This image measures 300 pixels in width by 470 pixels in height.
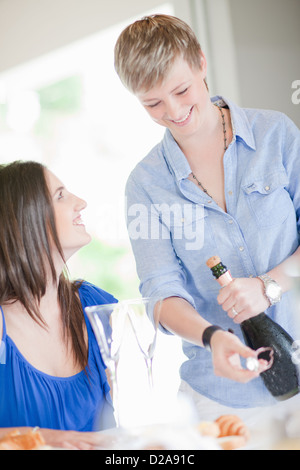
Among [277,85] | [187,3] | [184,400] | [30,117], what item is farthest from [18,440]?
[30,117]

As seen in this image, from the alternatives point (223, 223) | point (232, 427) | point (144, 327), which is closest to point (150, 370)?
point (144, 327)

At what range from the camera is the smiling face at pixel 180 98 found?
1.24 metres

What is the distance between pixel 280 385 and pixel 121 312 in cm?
39

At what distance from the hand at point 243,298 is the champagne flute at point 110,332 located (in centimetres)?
25

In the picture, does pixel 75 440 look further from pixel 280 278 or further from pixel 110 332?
pixel 280 278

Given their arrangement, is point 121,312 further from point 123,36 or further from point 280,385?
point 123,36

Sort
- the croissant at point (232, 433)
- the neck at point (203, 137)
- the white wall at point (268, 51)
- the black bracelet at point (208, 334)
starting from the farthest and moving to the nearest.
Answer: the white wall at point (268, 51), the neck at point (203, 137), the black bracelet at point (208, 334), the croissant at point (232, 433)

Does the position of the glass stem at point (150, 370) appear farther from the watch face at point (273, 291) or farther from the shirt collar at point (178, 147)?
the shirt collar at point (178, 147)

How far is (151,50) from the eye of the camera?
121cm

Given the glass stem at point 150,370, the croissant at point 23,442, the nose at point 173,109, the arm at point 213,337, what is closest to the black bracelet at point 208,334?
the arm at point 213,337

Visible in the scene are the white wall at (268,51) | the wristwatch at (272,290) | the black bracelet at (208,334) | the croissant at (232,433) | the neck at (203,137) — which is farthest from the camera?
the white wall at (268,51)

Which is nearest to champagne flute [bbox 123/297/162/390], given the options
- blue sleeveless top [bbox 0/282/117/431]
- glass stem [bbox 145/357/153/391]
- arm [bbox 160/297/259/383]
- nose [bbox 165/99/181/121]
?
glass stem [bbox 145/357/153/391]

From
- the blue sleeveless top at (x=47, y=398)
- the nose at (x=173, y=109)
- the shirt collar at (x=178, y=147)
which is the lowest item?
the blue sleeveless top at (x=47, y=398)

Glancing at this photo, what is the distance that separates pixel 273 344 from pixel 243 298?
14 cm
